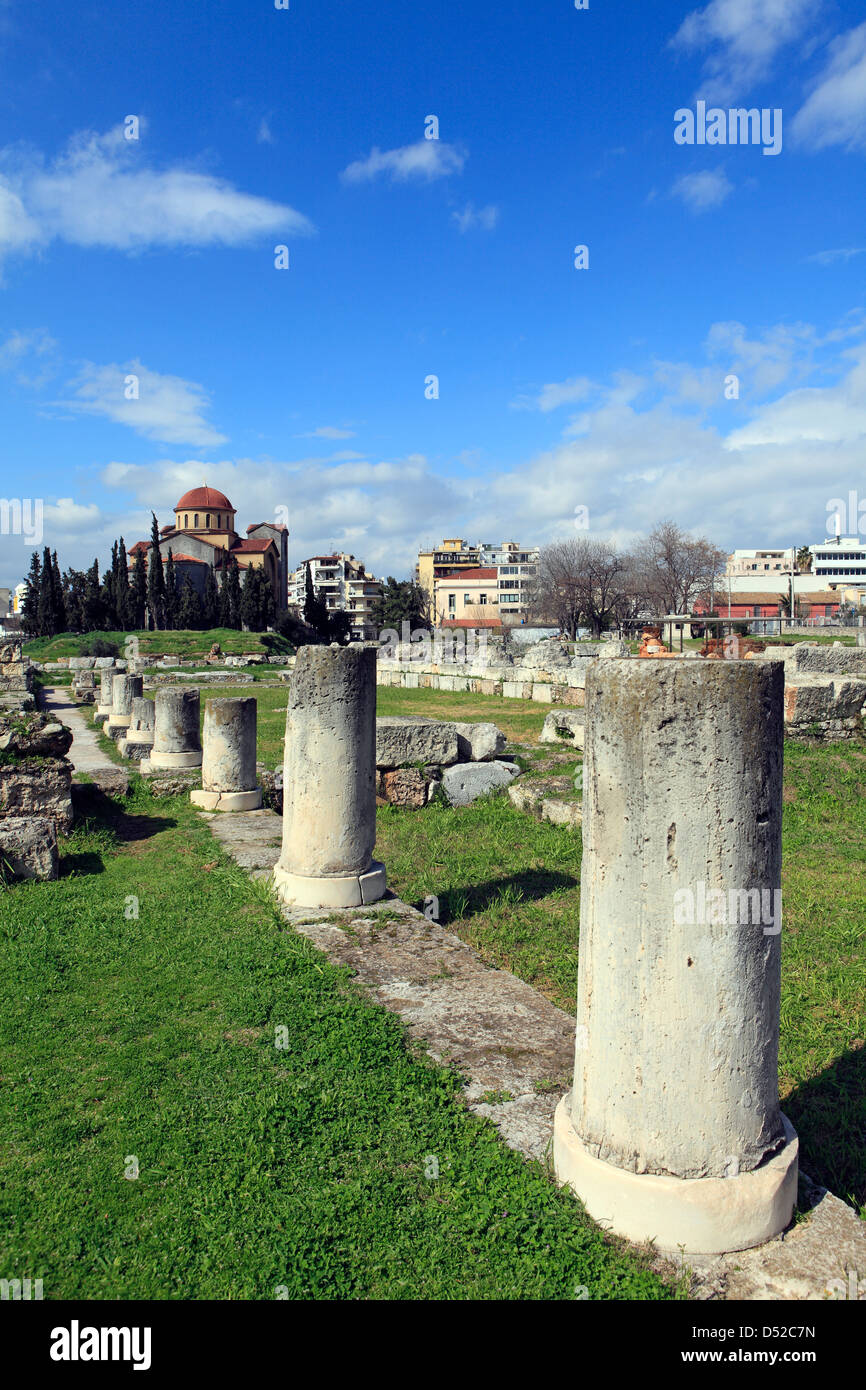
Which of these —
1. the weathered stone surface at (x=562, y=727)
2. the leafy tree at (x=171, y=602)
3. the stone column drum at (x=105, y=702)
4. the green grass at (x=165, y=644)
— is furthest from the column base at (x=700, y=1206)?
the leafy tree at (x=171, y=602)

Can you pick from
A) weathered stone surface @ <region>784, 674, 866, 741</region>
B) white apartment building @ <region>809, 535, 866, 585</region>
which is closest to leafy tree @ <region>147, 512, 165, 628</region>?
weathered stone surface @ <region>784, 674, 866, 741</region>

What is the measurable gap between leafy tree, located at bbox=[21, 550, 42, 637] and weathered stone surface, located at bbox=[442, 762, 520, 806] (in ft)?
161

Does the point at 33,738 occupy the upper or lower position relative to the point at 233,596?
lower

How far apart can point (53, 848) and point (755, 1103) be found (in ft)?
20.5

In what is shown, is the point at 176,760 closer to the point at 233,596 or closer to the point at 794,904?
the point at 794,904

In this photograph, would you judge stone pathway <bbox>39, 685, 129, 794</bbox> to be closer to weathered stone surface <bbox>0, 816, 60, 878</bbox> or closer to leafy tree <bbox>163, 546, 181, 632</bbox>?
weathered stone surface <bbox>0, 816, 60, 878</bbox>

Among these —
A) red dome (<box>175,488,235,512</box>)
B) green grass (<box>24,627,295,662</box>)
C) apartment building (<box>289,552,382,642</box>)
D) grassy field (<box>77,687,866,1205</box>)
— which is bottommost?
grassy field (<box>77,687,866,1205</box>)

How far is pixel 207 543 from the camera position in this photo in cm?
7375

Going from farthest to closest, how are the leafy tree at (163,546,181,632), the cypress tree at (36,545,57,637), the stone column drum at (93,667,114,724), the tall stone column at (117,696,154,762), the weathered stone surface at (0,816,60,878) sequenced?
the leafy tree at (163,546,181,632)
the cypress tree at (36,545,57,637)
the stone column drum at (93,667,114,724)
the tall stone column at (117,696,154,762)
the weathered stone surface at (0,816,60,878)


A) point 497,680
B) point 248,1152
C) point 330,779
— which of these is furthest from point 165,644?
point 248,1152

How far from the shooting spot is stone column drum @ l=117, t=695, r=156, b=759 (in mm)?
14734


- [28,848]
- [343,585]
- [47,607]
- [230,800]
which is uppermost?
[343,585]

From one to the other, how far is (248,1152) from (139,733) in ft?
44.7

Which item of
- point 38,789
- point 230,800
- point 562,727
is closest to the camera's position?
point 38,789
